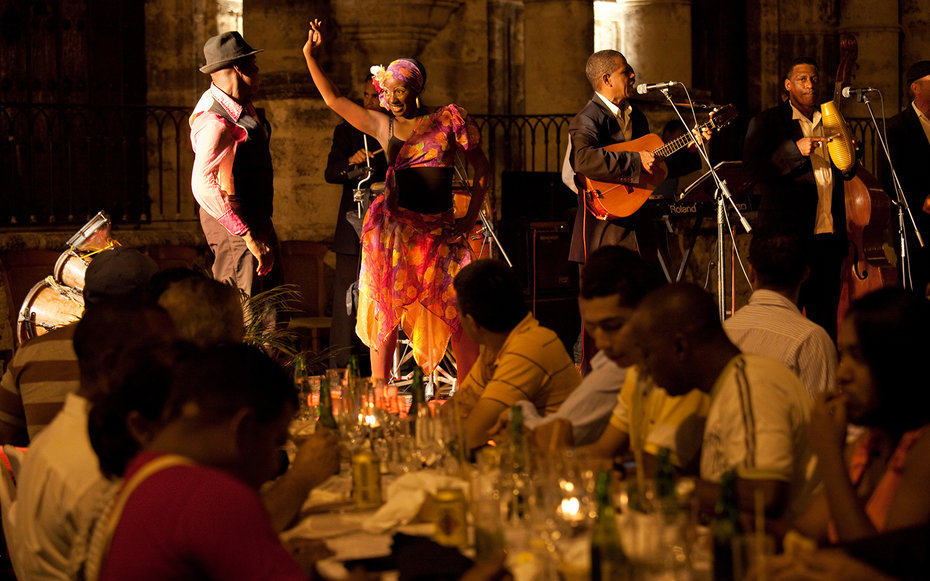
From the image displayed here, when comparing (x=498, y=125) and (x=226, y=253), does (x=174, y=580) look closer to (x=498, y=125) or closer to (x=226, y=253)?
(x=226, y=253)

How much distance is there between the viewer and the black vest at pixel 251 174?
688 centimetres

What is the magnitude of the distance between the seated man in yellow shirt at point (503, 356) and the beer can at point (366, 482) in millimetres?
986

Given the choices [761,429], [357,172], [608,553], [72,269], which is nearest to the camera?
[608,553]

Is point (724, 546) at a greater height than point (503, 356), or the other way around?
point (503, 356)

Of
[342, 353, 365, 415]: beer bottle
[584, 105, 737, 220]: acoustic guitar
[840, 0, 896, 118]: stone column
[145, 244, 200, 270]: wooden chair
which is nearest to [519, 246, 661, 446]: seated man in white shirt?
[342, 353, 365, 415]: beer bottle

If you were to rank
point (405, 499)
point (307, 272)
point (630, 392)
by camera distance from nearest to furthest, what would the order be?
point (405, 499), point (630, 392), point (307, 272)

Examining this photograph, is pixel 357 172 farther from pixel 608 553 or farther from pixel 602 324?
pixel 608 553

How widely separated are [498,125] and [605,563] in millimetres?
10268

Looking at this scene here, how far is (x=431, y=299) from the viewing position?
6.93 metres

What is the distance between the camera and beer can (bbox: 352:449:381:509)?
3375 mm

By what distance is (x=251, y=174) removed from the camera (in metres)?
7.00

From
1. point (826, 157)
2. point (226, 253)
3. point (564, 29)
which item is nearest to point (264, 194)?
point (226, 253)

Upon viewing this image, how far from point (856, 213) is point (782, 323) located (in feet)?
12.0

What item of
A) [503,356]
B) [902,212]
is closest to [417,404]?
[503,356]
